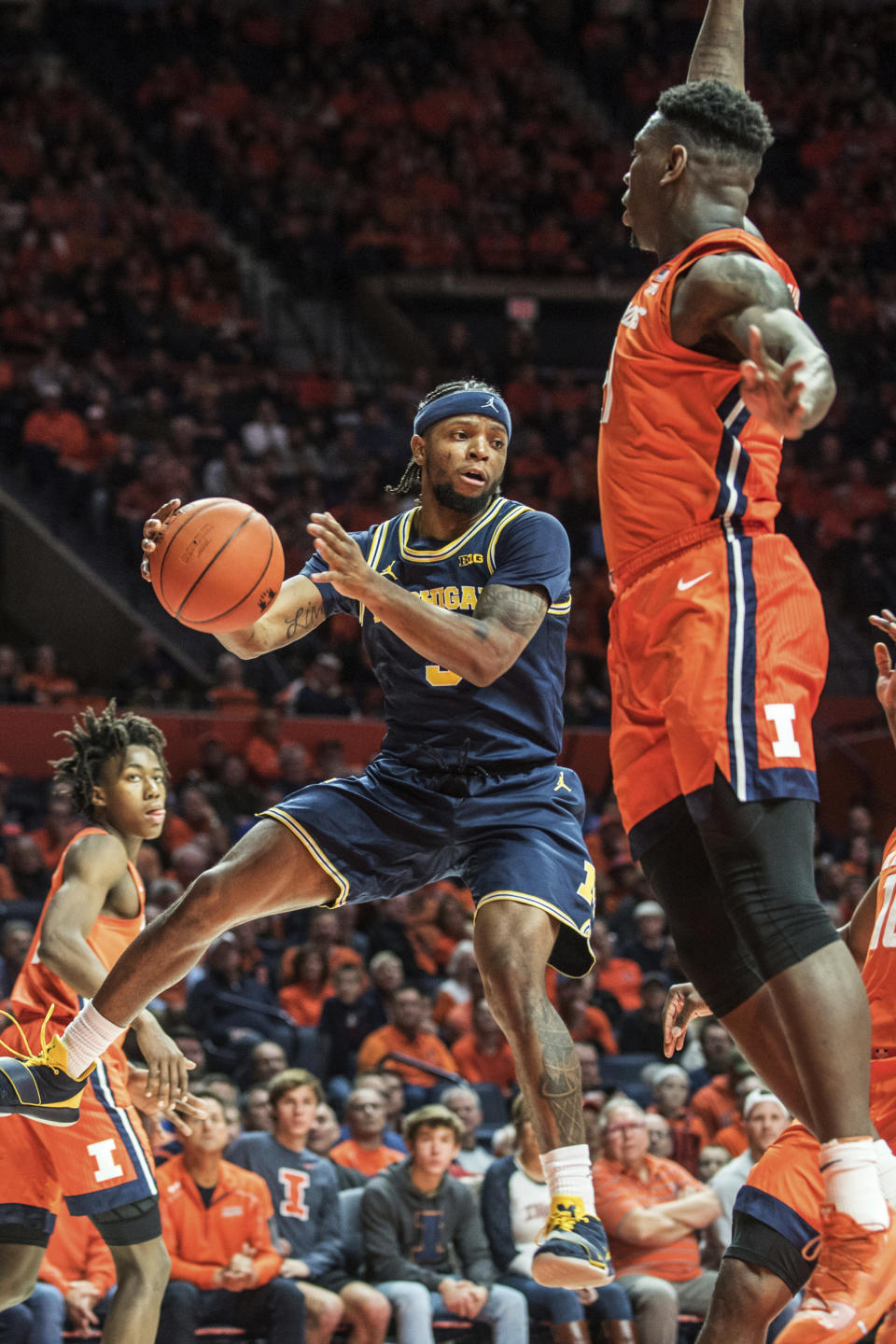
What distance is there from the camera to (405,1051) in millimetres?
9703

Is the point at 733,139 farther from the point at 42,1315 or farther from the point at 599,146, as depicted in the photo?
the point at 599,146

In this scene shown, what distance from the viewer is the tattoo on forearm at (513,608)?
413 centimetres

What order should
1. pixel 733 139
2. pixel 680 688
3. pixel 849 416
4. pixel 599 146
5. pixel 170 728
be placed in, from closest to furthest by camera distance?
1. pixel 680 688
2. pixel 733 139
3. pixel 170 728
4. pixel 849 416
5. pixel 599 146

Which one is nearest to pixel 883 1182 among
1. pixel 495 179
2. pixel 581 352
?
pixel 581 352

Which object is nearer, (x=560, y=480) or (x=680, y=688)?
(x=680, y=688)

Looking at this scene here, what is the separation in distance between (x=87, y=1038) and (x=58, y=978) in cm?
105

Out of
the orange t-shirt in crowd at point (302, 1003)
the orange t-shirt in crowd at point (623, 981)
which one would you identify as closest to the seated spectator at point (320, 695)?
the orange t-shirt in crowd at point (623, 981)

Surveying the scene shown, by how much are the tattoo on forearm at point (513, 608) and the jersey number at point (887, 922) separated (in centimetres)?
118

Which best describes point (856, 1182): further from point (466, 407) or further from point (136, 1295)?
point (136, 1295)

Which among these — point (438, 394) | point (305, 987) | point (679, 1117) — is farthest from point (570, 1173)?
point (305, 987)

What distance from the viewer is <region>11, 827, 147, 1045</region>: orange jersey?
215 inches

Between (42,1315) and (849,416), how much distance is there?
14056 millimetres

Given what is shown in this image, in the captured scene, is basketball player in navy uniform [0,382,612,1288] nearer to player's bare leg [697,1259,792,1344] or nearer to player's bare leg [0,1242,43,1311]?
player's bare leg [697,1259,792,1344]

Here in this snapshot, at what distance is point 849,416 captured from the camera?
18312mm
